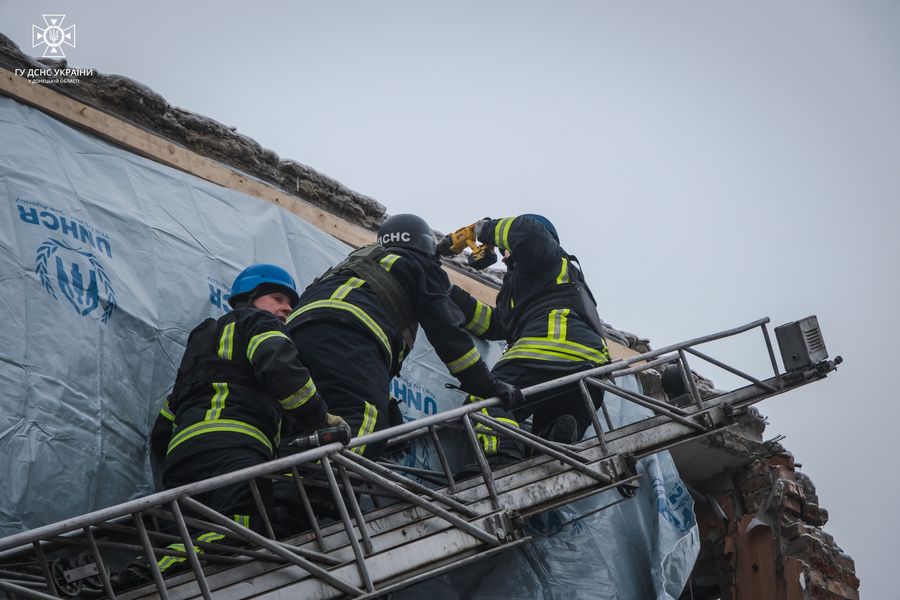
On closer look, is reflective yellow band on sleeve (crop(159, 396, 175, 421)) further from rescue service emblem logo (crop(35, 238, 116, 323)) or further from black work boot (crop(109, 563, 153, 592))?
black work boot (crop(109, 563, 153, 592))

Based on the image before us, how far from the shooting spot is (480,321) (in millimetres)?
7105

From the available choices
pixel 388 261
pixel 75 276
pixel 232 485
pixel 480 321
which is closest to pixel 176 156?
pixel 75 276

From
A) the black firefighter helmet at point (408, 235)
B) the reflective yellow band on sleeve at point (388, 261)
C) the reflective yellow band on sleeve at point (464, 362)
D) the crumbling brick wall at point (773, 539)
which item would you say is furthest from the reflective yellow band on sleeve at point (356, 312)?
the crumbling brick wall at point (773, 539)

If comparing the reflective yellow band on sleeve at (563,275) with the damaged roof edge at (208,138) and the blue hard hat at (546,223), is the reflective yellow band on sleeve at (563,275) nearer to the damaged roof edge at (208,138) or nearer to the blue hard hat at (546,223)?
the blue hard hat at (546,223)

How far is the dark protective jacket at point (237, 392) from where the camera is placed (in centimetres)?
449

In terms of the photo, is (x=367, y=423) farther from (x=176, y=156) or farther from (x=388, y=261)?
(x=176, y=156)

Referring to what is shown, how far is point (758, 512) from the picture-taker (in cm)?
779

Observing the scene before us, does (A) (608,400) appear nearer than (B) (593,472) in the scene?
No

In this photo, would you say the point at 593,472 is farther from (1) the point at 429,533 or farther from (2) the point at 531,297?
(2) the point at 531,297

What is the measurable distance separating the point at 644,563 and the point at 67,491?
3.51 m

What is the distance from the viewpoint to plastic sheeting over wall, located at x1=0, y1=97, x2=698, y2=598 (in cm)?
486

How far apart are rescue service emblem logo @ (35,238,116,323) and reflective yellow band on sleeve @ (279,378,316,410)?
1.44 metres

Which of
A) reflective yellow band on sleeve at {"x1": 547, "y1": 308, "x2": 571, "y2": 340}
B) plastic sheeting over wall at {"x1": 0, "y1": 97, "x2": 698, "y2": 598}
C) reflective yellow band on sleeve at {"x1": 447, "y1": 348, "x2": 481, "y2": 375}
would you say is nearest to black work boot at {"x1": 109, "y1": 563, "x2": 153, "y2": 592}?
plastic sheeting over wall at {"x1": 0, "y1": 97, "x2": 698, "y2": 598}

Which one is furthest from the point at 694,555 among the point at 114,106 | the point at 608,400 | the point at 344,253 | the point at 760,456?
the point at 114,106
